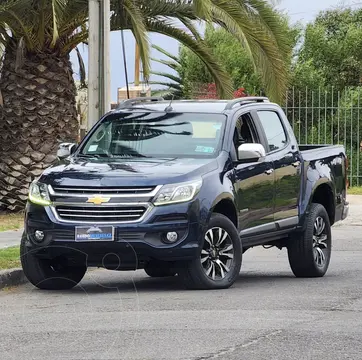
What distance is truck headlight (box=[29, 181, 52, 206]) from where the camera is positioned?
1116cm

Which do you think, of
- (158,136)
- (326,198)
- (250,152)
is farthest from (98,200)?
(326,198)

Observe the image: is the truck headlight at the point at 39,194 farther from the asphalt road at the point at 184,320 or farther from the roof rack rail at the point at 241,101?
the roof rack rail at the point at 241,101

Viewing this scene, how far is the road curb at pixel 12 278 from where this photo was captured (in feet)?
40.1

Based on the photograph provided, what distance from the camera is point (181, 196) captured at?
1085 cm

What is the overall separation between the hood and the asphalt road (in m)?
1.10

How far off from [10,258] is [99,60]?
5.09m

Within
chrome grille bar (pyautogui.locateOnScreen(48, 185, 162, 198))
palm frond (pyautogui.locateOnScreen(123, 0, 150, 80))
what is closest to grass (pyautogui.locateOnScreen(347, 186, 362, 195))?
palm frond (pyautogui.locateOnScreen(123, 0, 150, 80))

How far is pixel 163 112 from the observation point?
1239 cm

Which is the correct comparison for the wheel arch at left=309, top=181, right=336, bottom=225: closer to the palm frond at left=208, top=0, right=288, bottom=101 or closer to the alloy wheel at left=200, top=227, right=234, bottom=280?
the alloy wheel at left=200, top=227, right=234, bottom=280

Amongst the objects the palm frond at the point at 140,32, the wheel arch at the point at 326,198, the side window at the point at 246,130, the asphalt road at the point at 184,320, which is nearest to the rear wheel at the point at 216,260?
the asphalt road at the point at 184,320

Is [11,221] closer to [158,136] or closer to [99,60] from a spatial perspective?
[99,60]

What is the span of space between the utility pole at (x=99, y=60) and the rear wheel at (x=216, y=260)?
262 inches

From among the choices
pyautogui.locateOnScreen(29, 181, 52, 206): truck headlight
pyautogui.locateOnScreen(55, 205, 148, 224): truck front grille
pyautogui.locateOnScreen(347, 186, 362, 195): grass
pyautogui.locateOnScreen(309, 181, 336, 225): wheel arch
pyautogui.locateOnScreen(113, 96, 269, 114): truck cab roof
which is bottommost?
pyautogui.locateOnScreen(347, 186, 362, 195): grass

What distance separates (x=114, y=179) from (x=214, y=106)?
2.03m
